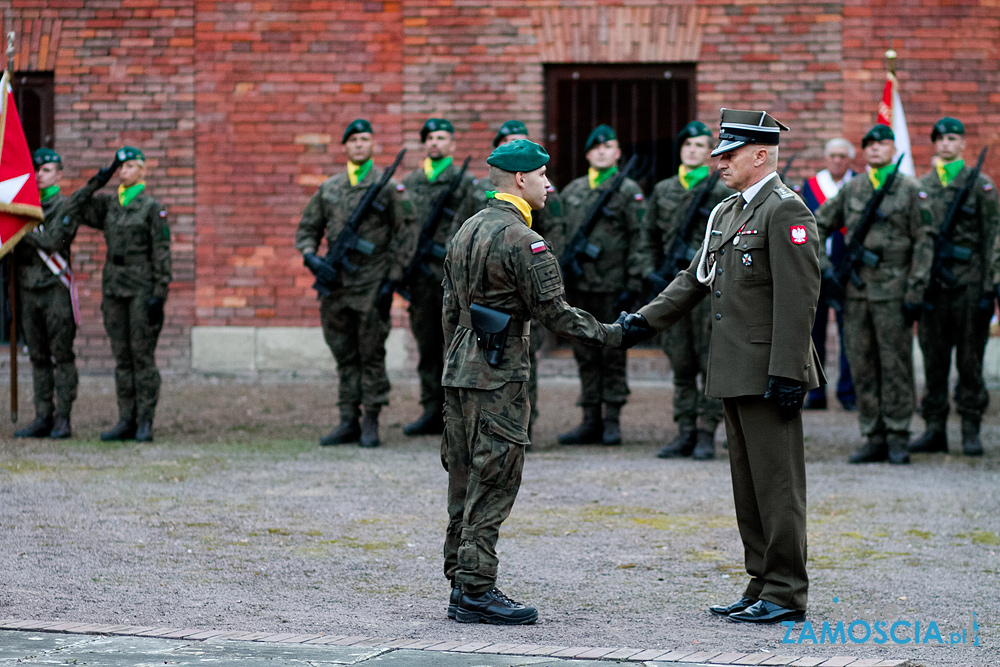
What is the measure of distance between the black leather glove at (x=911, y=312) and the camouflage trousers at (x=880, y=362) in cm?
4

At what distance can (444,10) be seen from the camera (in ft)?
46.2

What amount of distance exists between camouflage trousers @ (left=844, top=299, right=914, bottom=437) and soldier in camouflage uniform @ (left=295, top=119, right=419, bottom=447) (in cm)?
333

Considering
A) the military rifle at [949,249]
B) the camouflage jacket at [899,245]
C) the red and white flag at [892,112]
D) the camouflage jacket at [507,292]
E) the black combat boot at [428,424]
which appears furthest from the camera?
the red and white flag at [892,112]

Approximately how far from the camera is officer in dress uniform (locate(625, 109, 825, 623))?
5086 millimetres

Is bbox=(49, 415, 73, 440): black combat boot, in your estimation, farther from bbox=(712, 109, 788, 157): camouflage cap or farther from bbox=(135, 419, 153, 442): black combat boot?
bbox=(712, 109, 788, 157): camouflage cap

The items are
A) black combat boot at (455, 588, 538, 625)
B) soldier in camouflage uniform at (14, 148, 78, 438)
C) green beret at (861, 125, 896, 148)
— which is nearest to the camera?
black combat boot at (455, 588, 538, 625)

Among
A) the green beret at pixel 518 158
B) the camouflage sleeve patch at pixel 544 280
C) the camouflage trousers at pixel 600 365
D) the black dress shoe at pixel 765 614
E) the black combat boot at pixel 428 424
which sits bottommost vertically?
the black combat boot at pixel 428 424

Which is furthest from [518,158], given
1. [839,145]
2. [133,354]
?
[839,145]

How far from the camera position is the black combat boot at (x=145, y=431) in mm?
9945

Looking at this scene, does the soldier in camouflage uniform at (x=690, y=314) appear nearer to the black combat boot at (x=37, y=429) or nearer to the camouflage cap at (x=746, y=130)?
the camouflage cap at (x=746, y=130)

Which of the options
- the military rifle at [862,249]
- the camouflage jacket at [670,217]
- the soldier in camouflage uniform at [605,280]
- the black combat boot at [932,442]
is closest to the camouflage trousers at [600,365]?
the soldier in camouflage uniform at [605,280]

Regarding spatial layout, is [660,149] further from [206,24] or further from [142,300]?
[142,300]

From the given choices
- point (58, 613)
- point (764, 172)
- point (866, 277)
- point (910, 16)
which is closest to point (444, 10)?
point (910, 16)

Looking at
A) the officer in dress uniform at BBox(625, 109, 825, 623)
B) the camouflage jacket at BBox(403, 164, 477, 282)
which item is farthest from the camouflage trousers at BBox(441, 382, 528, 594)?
the camouflage jacket at BBox(403, 164, 477, 282)
